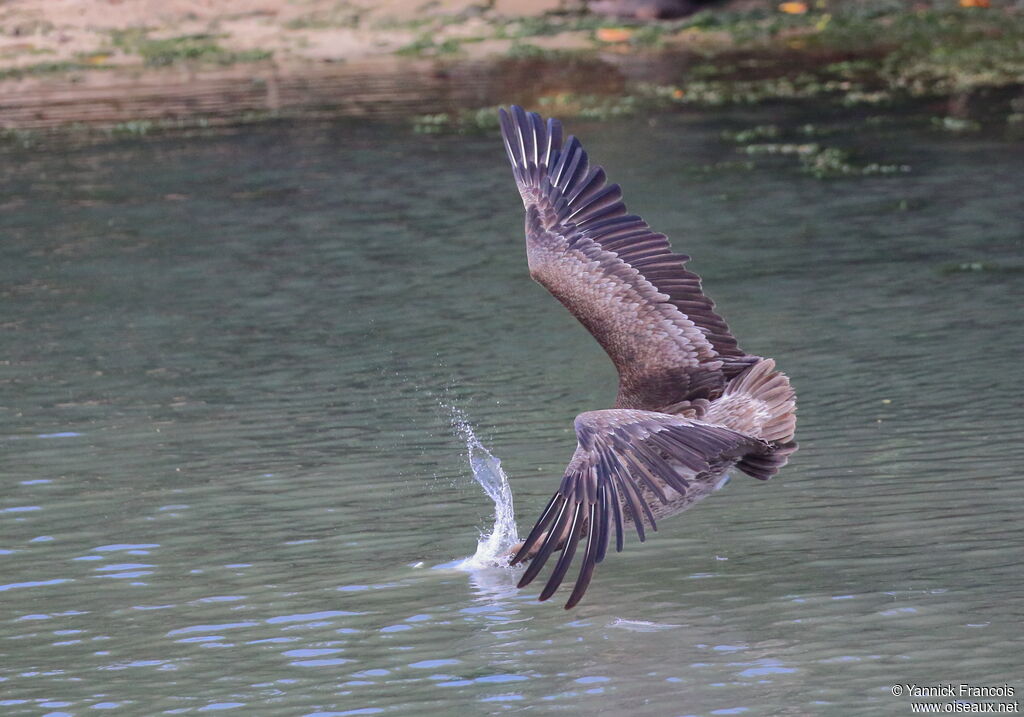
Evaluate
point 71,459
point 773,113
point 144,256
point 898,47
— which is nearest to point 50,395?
point 71,459

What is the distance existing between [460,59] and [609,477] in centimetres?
1626

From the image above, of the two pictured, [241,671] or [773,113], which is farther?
[773,113]

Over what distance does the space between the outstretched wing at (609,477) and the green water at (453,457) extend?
508 millimetres

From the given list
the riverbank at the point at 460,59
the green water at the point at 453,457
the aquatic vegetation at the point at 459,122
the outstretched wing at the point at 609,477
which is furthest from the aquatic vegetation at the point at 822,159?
the outstretched wing at the point at 609,477

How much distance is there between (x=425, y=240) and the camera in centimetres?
1211

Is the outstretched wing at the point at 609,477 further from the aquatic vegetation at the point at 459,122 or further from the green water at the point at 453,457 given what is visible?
the aquatic vegetation at the point at 459,122

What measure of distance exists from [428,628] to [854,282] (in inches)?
→ 206

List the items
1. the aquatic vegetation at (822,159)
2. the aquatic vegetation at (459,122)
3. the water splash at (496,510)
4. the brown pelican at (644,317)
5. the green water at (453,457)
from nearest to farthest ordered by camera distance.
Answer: the green water at (453,457), the brown pelican at (644,317), the water splash at (496,510), the aquatic vegetation at (822,159), the aquatic vegetation at (459,122)

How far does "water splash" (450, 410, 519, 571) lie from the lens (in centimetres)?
633

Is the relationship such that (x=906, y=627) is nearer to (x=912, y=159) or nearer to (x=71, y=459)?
(x=71, y=459)

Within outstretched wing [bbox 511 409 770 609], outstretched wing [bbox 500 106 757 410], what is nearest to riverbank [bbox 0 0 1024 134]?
outstretched wing [bbox 500 106 757 410]

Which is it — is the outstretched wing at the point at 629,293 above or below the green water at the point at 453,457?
above

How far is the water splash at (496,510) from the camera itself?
633 cm

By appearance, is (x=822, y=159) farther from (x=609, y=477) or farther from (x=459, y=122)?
(x=609, y=477)
